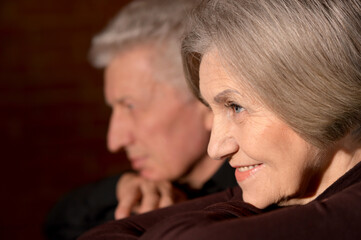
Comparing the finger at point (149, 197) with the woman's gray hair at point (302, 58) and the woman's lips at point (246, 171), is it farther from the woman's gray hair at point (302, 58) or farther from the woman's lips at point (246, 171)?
the woman's gray hair at point (302, 58)

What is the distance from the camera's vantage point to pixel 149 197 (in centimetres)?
146

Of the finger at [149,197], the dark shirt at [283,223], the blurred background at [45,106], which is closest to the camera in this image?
the dark shirt at [283,223]

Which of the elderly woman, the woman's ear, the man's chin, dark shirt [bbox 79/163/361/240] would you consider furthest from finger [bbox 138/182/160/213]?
dark shirt [bbox 79/163/361/240]

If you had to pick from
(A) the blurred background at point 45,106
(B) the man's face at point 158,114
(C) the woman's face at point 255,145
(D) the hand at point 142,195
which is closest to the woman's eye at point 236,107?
(C) the woman's face at point 255,145

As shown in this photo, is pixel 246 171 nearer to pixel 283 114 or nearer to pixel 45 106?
pixel 283 114

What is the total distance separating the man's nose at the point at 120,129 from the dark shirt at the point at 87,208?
0.10 metres

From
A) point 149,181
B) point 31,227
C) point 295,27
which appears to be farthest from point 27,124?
point 295,27

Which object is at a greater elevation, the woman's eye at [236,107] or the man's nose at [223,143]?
the woman's eye at [236,107]

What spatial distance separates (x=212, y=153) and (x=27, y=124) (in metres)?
1.62

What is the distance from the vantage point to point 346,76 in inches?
32.0

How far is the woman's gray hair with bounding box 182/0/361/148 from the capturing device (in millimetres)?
804

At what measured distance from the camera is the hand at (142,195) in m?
1.43

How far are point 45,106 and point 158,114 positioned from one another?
90cm

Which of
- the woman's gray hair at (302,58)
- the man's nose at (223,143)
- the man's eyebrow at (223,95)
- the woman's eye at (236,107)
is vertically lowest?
the man's nose at (223,143)
